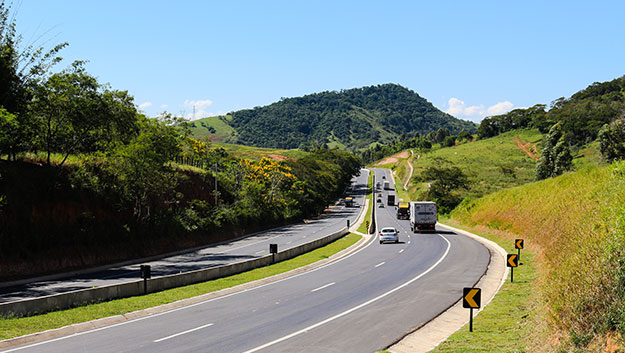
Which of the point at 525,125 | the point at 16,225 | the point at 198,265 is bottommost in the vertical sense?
the point at 198,265

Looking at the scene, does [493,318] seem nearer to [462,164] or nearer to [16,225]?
[16,225]

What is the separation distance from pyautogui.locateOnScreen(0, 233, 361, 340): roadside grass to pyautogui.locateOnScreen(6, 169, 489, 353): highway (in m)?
1.42

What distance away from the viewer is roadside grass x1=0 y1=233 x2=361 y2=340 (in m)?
15.0

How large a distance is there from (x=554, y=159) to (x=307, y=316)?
248 ft

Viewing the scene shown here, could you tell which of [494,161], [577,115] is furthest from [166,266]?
[577,115]

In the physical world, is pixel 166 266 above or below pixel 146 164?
below

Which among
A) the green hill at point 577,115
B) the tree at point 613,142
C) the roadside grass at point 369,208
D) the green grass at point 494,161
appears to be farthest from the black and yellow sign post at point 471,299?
the green hill at point 577,115

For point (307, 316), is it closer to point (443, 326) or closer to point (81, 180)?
point (443, 326)

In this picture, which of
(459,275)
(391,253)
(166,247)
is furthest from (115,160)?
(459,275)

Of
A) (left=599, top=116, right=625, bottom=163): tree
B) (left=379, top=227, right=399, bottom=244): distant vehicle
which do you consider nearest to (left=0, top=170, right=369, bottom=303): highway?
(left=379, top=227, right=399, bottom=244): distant vehicle

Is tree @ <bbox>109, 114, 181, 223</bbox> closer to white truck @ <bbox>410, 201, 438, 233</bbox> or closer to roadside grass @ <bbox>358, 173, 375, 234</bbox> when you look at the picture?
roadside grass @ <bbox>358, 173, 375, 234</bbox>

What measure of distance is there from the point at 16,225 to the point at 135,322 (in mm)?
19443

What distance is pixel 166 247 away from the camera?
42969mm

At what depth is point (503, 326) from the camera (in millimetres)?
Result: 14016
